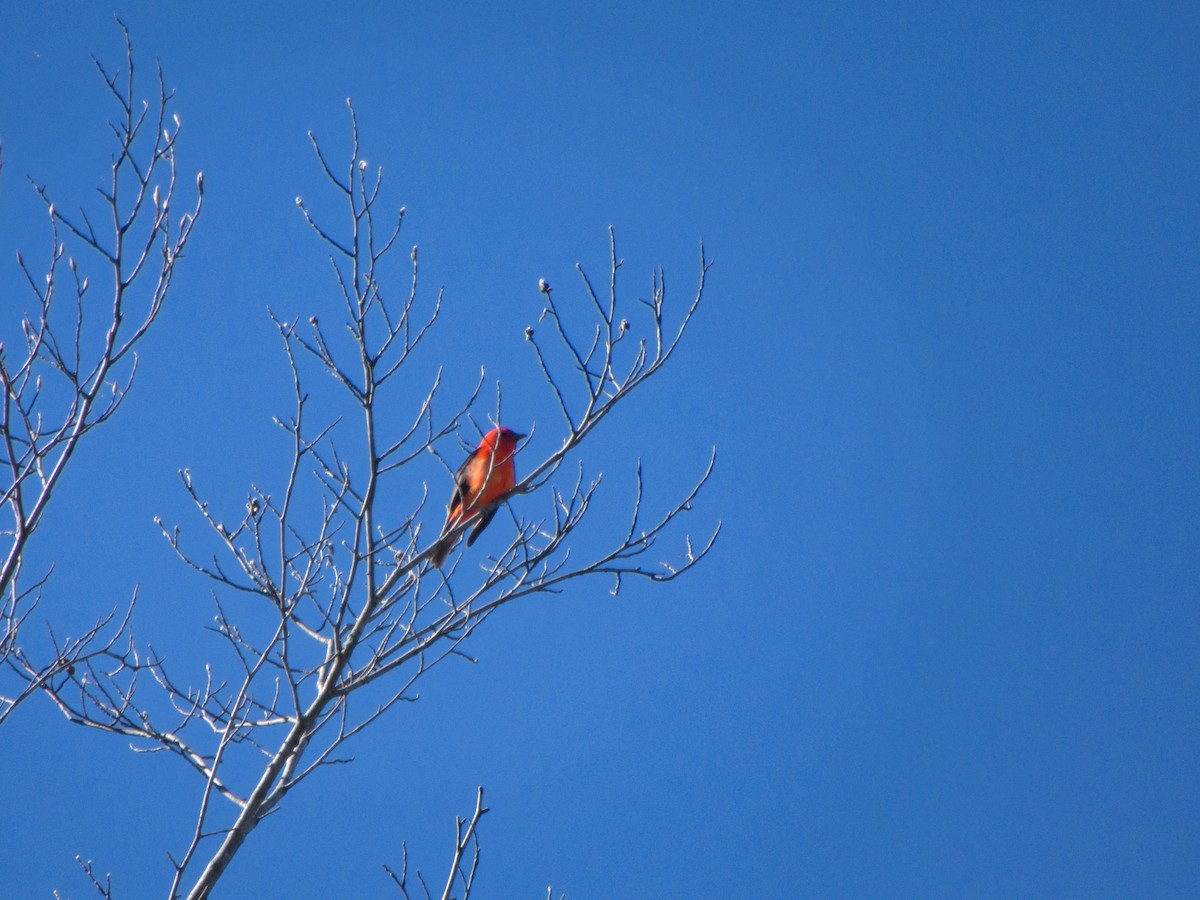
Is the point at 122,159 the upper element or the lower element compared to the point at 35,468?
upper

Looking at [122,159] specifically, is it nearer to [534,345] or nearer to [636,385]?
[534,345]

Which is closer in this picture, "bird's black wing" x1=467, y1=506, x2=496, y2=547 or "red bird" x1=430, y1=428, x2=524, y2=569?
"red bird" x1=430, y1=428, x2=524, y2=569

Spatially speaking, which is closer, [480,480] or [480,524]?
[480,480]

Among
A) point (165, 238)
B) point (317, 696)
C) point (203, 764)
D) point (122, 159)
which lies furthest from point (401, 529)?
point (122, 159)

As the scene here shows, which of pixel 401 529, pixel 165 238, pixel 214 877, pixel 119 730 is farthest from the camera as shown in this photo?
pixel 401 529

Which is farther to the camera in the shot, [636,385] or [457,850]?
[636,385]

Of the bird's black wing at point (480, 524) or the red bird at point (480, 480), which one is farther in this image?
the bird's black wing at point (480, 524)

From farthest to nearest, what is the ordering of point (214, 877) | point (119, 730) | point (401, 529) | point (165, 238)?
point (401, 529) → point (119, 730) → point (165, 238) → point (214, 877)

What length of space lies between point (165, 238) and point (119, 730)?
1583 mm

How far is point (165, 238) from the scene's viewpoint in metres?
3.46

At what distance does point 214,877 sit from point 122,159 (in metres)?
2.07

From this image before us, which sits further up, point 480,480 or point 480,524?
point 480,524

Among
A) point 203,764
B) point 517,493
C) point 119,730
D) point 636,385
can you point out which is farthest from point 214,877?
point 636,385

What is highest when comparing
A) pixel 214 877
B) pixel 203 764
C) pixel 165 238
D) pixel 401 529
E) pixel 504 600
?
pixel 165 238
